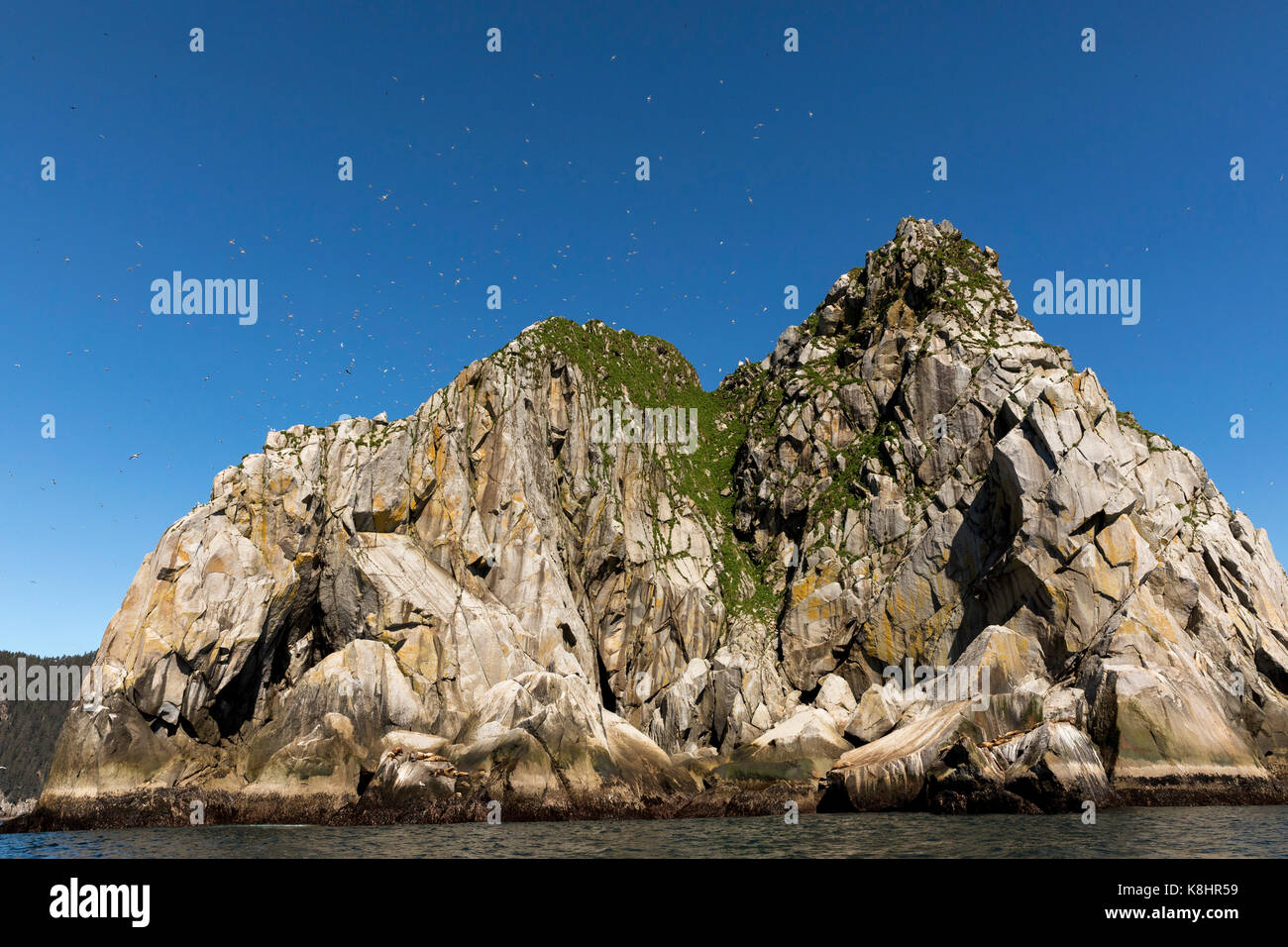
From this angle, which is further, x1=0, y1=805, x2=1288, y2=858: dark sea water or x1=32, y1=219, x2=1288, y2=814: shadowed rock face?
x1=32, y1=219, x2=1288, y2=814: shadowed rock face

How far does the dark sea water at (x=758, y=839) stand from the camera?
966 inches

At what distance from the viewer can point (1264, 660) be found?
5328 cm

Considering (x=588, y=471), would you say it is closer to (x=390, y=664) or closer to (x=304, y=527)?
(x=304, y=527)

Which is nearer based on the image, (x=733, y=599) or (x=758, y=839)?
(x=758, y=839)

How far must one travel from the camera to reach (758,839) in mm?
30125

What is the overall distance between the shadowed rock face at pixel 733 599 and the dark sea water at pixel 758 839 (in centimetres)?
433

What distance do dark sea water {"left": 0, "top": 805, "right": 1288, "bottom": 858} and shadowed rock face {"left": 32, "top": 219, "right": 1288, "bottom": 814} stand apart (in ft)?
14.2

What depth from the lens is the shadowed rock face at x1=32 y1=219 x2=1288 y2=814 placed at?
42.4 m

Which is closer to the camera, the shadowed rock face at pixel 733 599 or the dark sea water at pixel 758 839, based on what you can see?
the dark sea water at pixel 758 839

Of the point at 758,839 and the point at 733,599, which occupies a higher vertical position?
the point at 733,599

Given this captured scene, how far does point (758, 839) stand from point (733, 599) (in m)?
43.7
